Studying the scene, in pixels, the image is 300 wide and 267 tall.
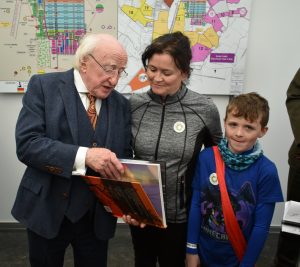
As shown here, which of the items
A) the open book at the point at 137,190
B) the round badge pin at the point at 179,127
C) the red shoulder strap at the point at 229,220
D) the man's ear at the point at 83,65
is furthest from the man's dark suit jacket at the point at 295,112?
the man's ear at the point at 83,65

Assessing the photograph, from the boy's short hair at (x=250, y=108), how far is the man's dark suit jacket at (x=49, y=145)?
50 cm

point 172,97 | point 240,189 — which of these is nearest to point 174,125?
point 172,97

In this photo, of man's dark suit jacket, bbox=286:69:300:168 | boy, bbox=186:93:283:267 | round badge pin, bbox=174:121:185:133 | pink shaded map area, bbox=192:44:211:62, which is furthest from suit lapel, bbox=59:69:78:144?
pink shaded map area, bbox=192:44:211:62

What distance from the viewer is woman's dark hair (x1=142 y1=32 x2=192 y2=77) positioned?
1281 mm

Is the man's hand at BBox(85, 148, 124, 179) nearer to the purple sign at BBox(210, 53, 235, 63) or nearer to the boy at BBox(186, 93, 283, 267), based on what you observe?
the boy at BBox(186, 93, 283, 267)

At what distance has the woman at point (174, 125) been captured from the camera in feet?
4.36

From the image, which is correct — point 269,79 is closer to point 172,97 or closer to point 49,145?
point 172,97

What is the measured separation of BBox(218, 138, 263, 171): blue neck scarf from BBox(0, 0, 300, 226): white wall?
1238mm

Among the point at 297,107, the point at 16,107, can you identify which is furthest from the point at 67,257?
the point at 297,107

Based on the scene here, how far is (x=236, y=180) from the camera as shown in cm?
130

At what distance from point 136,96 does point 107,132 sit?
0.31 metres

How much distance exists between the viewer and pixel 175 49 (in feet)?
4.21

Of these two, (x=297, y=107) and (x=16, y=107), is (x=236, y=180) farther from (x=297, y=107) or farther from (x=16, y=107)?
(x=16, y=107)

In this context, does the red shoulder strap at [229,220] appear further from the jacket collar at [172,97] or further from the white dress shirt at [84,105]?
the white dress shirt at [84,105]
